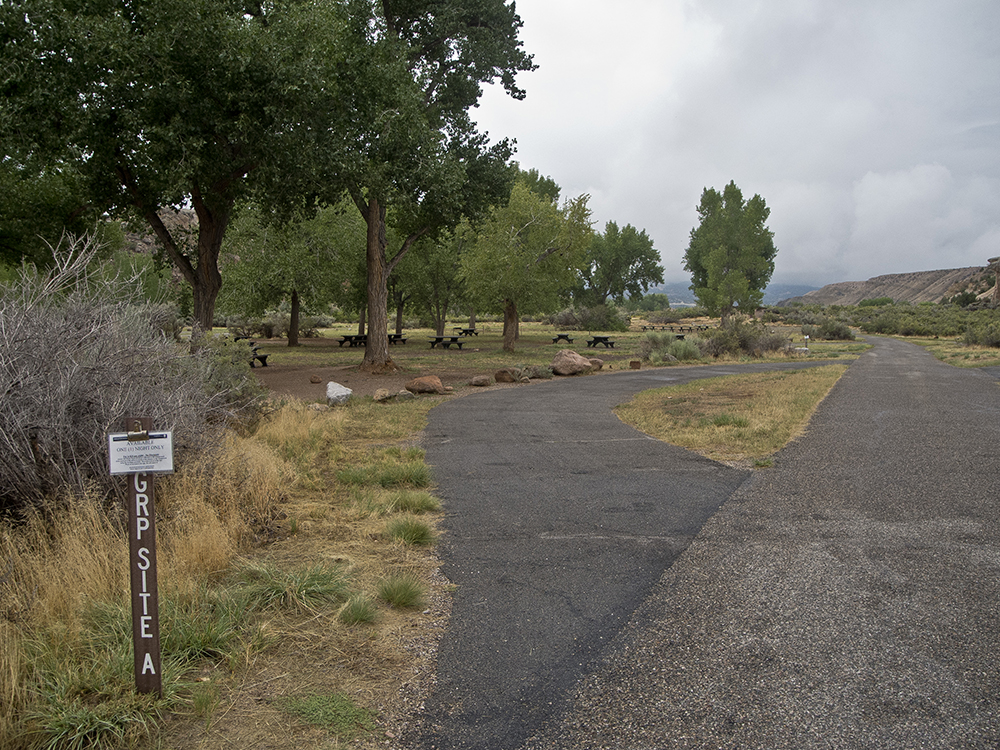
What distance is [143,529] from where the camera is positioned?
3004 mm

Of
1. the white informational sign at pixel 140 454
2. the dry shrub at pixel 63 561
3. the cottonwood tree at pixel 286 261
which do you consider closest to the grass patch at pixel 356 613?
the dry shrub at pixel 63 561

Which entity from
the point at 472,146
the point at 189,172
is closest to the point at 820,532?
the point at 189,172

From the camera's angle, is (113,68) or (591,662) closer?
(591,662)

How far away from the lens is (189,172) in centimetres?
1209

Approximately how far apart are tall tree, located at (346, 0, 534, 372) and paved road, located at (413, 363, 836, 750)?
27.2 feet

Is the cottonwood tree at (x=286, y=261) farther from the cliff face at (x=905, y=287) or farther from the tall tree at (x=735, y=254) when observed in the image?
the cliff face at (x=905, y=287)

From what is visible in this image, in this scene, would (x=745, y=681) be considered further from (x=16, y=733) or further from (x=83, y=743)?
(x=16, y=733)

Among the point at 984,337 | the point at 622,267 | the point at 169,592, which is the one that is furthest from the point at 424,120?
the point at 622,267

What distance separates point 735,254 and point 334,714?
61788 millimetres

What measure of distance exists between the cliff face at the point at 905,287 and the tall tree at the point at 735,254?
54.8m

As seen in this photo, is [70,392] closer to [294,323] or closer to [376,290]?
[376,290]

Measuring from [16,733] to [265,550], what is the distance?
248 cm

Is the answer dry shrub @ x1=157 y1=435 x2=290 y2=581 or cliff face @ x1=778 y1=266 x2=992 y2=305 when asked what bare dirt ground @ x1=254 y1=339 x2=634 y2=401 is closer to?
dry shrub @ x1=157 y1=435 x2=290 y2=581

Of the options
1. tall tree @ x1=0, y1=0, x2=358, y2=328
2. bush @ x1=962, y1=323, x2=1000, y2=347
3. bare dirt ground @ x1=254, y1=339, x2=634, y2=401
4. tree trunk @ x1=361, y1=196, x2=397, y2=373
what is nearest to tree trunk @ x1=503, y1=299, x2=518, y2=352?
bare dirt ground @ x1=254, y1=339, x2=634, y2=401
